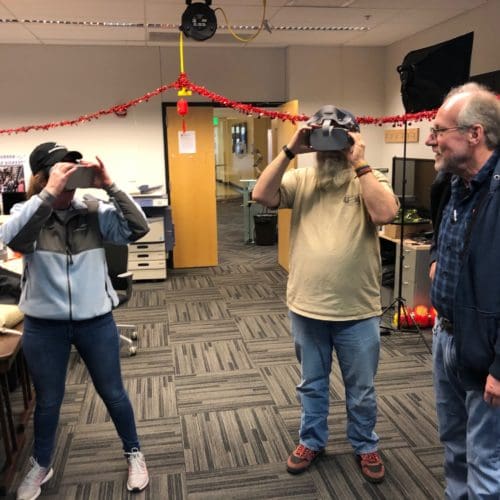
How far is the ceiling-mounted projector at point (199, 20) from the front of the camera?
3.50m

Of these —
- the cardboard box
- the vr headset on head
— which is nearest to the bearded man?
the vr headset on head

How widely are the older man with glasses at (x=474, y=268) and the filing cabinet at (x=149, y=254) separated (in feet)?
13.0

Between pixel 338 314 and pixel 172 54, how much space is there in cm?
439

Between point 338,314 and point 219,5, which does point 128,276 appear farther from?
point 219,5

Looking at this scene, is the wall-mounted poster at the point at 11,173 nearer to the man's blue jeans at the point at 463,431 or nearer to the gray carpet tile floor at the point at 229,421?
the gray carpet tile floor at the point at 229,421

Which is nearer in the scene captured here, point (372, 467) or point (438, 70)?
point (372, 467)

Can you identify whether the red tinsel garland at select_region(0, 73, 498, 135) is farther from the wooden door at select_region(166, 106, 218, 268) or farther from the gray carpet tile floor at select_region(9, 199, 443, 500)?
the gray carpet tile floor at select_region(9, 199, 443, 500)

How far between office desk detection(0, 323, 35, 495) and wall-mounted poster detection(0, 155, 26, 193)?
10.4 feet

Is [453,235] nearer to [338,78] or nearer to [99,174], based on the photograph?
[99,174]

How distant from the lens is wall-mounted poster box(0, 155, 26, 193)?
5312 mm

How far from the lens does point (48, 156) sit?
1736mm

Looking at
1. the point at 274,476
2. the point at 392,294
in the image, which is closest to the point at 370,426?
the point at 274,476

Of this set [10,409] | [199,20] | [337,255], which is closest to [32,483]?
[10,409]

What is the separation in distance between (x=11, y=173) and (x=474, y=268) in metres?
5.14
